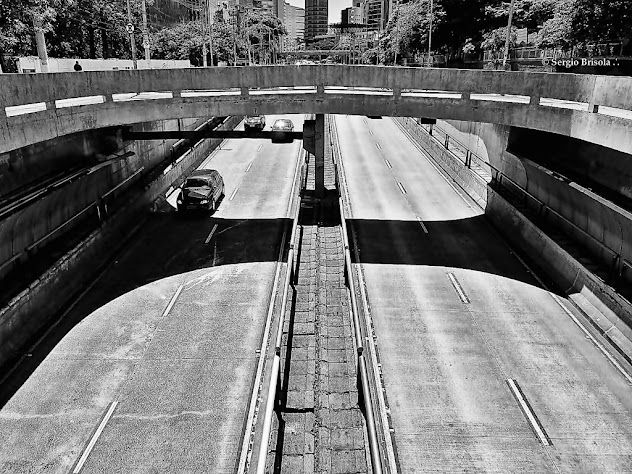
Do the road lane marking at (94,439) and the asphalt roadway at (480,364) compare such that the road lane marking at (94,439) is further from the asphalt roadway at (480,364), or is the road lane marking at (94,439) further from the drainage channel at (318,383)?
the asphalt roadway at (480,364)

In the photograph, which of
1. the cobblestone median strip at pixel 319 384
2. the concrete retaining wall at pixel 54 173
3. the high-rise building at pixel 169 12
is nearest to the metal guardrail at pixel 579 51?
the cobblestone median strip at pixel 319 384

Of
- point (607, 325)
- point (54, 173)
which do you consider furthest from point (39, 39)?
point (607, 325)

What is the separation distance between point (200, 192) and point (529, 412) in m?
21.2

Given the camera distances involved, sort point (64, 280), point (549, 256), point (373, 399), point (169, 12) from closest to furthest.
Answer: point (373, 399) < point (64, 280) < point (549, 256) < point (169, 12)

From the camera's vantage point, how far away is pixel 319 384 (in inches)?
583

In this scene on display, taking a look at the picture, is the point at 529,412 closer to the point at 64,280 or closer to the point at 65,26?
the point at 64,280

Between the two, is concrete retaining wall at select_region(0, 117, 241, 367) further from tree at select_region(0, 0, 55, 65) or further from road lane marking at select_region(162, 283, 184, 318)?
tree at select_region(0, 0, 55, 65)

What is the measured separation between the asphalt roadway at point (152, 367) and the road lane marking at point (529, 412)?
Answer: 7746 millimetres

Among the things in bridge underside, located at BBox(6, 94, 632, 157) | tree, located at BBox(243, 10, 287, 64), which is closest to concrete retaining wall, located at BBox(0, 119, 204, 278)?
bridge underside, located at BBox(6, 94, 632, 157)

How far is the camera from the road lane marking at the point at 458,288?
19484 mm

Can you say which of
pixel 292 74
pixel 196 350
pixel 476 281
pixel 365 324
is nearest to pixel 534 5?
pixel 292 74

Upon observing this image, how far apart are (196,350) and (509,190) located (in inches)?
803

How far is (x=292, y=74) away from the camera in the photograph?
23906mm

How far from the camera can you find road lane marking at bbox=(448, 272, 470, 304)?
19.5m
